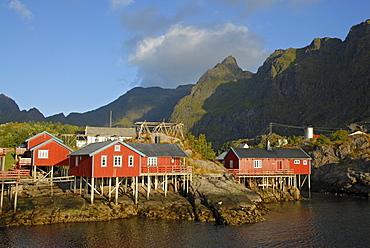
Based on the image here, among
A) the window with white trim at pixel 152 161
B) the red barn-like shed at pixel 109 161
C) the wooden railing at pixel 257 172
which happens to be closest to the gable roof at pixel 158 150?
the window with white trim at pixel 152 161

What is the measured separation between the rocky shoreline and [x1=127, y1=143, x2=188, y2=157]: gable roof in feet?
19.2

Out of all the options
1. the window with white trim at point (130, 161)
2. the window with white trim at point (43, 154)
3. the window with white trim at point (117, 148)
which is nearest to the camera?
the window with white trim at point (117, 148)

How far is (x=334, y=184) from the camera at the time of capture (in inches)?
2571

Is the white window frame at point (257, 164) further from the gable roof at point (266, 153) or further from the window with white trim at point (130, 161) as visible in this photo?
the window with white trim at point (130, 161)

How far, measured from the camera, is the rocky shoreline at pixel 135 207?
3378cm

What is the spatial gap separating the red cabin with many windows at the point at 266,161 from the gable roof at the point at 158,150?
39.0 feet

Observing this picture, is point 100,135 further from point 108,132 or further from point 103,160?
point 103,160

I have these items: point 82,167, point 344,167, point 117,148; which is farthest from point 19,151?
point 344,167

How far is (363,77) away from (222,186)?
17055cm

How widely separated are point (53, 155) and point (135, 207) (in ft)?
58.9

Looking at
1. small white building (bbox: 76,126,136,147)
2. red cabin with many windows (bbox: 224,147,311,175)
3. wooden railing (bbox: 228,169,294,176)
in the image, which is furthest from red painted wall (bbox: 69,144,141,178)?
small white building (bbox: 76,126,136,147)

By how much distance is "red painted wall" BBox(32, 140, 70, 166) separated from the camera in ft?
156

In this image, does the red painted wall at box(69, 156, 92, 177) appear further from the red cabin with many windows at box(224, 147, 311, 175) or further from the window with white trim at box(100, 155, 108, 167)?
the red cabin with many windows at box(224, 147, 311, 175)

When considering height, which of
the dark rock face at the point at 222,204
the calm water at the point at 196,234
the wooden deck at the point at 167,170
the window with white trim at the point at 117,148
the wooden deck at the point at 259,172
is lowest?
the calm water at the point at 196,234
